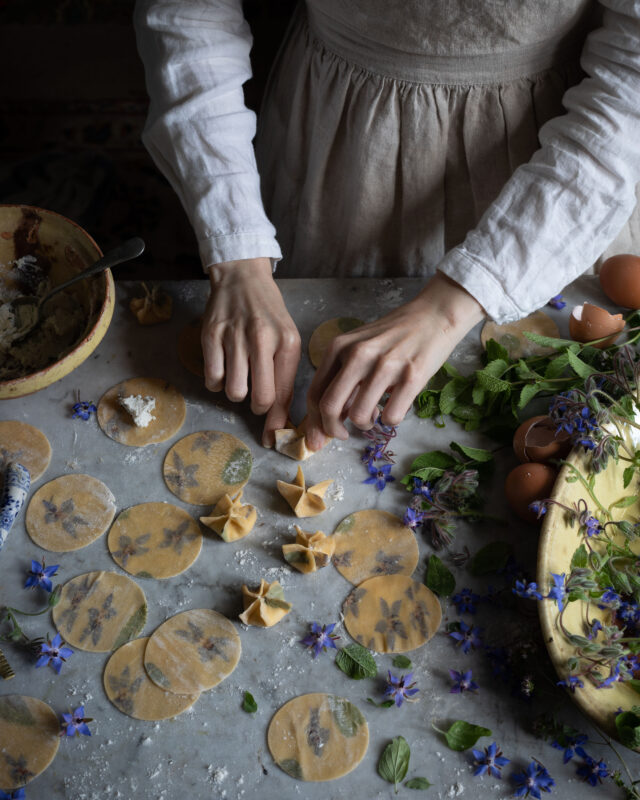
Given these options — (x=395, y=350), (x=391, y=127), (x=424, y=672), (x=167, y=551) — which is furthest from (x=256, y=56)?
(x=424, y=672)

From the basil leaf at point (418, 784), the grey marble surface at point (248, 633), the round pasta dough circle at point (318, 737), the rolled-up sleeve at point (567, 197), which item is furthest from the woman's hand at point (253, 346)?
the basil leaf at point (418, 784)

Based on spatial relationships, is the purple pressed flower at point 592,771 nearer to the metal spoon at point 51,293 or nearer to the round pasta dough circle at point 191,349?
the round pasta dough circle at point 191,349

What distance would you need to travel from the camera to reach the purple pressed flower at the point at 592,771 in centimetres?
78

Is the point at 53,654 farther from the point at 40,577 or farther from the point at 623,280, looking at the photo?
the point at 623,280

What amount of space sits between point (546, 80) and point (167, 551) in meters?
0.94

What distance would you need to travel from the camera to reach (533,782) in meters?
0.77

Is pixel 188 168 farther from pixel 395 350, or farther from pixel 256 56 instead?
pixel 256 56

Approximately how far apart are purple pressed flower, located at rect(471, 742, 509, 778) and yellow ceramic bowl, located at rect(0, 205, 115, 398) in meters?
0.72

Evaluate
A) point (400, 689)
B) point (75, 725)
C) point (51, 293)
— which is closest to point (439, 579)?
point (400, 689)

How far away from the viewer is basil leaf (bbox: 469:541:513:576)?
91 cm

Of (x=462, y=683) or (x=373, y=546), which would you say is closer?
(x=462, y=683)

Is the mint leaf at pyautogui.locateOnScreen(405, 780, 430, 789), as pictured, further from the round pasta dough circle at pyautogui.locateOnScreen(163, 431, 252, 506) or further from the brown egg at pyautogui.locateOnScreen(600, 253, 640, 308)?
the brown egg at pyautogui.locateOnScreen(600, 253, 640, 308)

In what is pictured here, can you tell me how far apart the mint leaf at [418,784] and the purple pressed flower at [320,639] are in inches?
6.6

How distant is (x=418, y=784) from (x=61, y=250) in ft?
2.91
